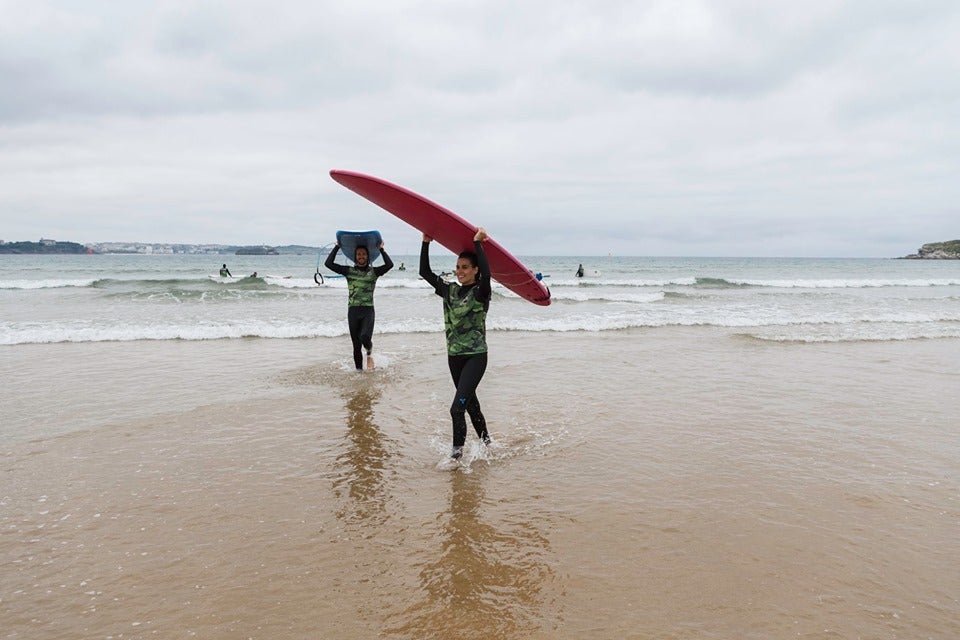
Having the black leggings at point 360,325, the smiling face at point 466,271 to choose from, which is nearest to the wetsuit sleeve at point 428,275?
the smiling face at point 466,271

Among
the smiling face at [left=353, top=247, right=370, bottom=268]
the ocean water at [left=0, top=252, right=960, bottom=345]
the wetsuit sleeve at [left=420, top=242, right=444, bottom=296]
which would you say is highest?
the smiling face at [left=353, top=247, right=370, bottom=268]

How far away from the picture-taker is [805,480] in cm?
511

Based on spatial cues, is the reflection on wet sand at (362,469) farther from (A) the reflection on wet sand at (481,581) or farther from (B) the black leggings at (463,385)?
(B) the black leggings at (463,385)

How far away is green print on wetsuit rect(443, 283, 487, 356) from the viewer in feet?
17.7

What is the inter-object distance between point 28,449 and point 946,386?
1196cm

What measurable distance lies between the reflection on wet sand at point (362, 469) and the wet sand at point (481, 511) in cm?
3

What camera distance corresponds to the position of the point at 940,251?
427 ft

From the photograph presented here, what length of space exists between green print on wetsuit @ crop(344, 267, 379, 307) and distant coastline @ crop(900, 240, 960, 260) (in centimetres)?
15451

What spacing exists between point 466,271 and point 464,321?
1.52 ft

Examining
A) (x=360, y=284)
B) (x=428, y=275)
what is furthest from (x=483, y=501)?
(x=360, y=284)

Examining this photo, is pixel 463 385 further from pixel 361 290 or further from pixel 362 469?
pixel 361 290

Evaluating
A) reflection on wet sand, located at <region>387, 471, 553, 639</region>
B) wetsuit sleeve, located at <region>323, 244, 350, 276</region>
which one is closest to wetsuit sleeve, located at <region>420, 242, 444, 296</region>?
reflection on wet sand, located at <region>387, 471, 553, 639</region>

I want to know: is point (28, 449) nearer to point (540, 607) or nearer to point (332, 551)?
point (332, 551)

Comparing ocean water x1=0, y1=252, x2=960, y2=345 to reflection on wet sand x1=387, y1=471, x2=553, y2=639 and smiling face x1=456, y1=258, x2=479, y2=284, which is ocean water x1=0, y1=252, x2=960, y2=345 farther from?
reflection on wet sand x1=387, y1=471, x2=553, y2=639
